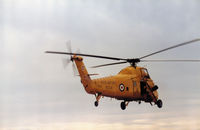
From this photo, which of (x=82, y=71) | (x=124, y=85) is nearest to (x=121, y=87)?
(x=124, y=85)

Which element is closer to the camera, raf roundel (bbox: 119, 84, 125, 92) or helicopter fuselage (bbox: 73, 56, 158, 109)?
helicopter fuselage (bbox: 73, 56, 158, 109)

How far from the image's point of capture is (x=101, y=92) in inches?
1294

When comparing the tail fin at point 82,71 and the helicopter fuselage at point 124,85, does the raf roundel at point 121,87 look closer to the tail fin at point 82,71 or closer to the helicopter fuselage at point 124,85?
the helicopter fuselage at point 124,85

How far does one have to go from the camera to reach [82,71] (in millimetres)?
35875

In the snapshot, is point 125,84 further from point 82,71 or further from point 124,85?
point 82,71

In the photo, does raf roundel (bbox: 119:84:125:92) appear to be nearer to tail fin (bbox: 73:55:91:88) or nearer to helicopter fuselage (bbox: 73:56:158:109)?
helicopter fuselage (bbox: 73:56:158:109)

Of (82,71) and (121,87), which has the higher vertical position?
(82,71)

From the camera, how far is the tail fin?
111ft

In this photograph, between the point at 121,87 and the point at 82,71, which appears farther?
the point at 82,71

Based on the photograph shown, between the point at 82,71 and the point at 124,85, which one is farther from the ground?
the point at 82,71

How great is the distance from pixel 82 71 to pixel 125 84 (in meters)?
5.24

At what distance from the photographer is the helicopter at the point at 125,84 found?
32.9 metres

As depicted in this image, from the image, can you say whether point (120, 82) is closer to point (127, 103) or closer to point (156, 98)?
point (127, 103)

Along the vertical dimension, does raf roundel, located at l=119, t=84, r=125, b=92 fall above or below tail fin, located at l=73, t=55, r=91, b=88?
below
